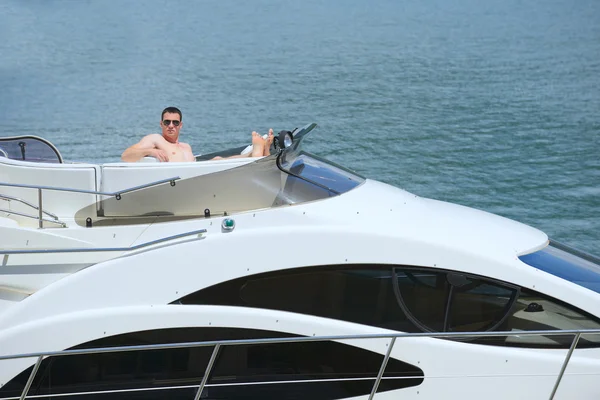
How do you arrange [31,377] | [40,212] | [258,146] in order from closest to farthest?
[31,377], [40,212], [258,146]

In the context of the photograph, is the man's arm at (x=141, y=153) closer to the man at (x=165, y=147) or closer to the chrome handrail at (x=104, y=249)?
the man at (x=165, y=147)

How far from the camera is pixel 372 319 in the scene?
4277mm

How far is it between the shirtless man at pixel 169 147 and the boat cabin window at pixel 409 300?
Answer: 4.75ft

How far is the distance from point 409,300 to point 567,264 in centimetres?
108

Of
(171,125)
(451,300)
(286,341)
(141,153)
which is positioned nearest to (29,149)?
(141,153)

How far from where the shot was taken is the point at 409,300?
4.30 meters

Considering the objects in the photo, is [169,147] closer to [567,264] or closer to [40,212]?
[40,212]

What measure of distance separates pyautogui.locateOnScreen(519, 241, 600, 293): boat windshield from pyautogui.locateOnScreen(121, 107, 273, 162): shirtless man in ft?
6.21

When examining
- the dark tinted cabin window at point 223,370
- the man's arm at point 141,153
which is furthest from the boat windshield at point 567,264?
the man's arm at point 141,153

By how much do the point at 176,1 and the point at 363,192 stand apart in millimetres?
29960

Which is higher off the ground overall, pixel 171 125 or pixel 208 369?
pixel 171 125

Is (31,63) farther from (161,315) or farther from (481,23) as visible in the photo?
(161,315)

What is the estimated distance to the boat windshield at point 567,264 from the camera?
4551mm

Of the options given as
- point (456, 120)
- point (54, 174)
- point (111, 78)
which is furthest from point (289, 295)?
point (111, 78)
